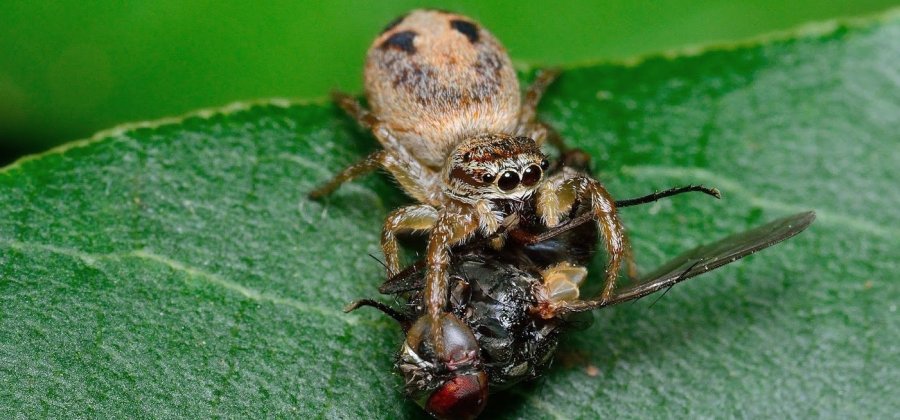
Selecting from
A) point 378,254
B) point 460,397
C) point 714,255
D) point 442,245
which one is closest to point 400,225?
point 378,254

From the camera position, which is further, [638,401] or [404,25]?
[404,25]

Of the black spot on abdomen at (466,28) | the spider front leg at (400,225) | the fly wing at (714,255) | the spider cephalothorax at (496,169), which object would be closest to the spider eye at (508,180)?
the spider cephalothorax at (496,169)

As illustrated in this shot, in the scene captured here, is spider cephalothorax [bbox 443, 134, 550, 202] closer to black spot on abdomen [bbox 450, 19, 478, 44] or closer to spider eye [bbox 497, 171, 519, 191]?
spider eye [bbox 497, 171, 519, 191]

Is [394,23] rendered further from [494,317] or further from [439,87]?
[494,317]

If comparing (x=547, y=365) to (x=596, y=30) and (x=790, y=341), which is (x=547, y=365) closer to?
(x=790, y=341)

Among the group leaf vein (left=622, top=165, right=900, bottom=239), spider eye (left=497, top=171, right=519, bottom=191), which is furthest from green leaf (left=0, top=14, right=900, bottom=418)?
spider eye (left=497, top=171, right=519, bottom=191)

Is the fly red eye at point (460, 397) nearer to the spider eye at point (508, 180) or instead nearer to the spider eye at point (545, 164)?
the spider eye at point (508, 180)

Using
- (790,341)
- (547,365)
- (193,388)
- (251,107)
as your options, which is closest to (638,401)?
(547,365)
